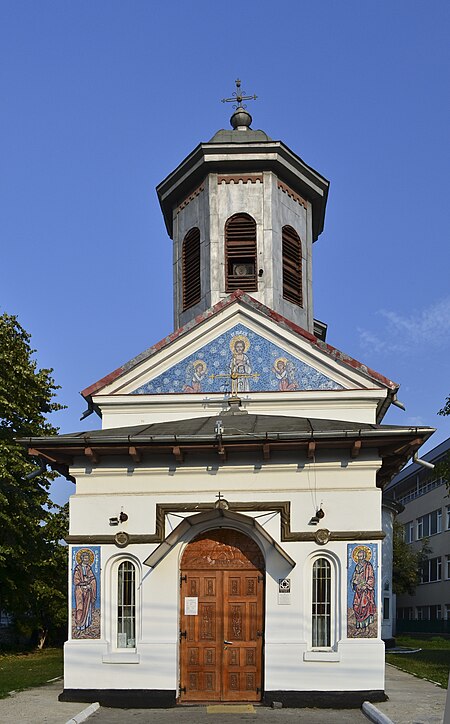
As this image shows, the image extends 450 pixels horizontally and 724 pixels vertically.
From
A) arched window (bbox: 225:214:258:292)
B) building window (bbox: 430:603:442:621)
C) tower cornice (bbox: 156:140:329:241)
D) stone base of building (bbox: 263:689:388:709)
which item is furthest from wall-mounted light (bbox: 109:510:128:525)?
building window (bbox: 430:603:442:621)

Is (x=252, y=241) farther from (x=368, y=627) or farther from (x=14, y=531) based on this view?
(x=14, y=531)

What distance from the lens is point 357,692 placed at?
1488 centimetres

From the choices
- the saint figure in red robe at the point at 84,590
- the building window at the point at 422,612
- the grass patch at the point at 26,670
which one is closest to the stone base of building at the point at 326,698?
the saint figure in red robe at the point at 84,590

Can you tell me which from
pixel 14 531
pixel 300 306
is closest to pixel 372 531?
pixel 300 306

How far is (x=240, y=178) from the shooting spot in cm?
2111

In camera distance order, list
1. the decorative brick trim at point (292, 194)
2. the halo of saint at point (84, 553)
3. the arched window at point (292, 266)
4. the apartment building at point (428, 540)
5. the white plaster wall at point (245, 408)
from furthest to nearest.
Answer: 1. the apartment building at point (428, 540)
2. the decorative brick trim at point (292, 194)
3. the arched window at point (292, 266)
4. the white plaster wall at point (245, 408)
5. the halo of saint at point (84, 553)

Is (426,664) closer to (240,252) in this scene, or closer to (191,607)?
(191,607)

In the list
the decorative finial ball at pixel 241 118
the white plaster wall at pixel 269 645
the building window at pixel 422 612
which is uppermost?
the decorative finial ball at pixel 241 118

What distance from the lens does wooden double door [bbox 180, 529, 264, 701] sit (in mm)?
15328

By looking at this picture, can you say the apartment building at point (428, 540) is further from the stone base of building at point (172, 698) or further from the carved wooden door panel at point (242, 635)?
the stone base of building at point (172, 698)

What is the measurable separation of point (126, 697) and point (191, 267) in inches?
388

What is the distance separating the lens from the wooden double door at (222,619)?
15.3 m

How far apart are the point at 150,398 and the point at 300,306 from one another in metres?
5.05

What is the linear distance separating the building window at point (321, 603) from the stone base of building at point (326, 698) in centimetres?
79
